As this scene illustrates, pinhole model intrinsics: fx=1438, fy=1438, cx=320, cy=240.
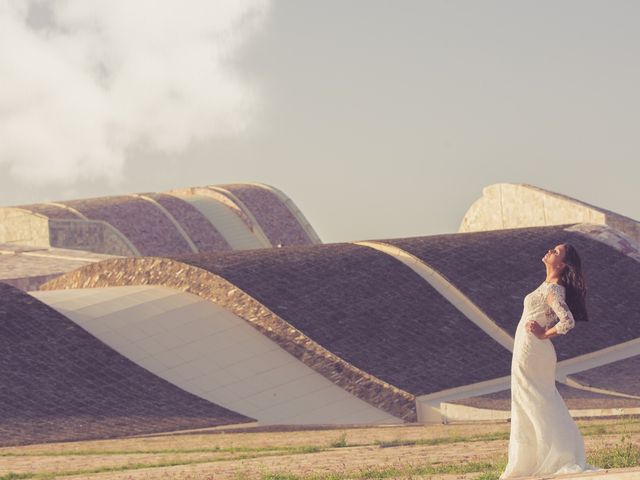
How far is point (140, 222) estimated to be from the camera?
79000mm

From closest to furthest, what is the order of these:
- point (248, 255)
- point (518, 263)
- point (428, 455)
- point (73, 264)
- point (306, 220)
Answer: point (428, 455), point (248, 255), point (518, 263), point (73, 264), point (306, 220)

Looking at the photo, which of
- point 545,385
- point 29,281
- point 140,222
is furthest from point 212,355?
point 140,222

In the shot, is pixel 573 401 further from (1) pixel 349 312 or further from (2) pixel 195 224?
(2) pixel 195 224

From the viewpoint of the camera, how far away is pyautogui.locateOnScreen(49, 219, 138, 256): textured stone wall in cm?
7388

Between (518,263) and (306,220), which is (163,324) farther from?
(306,220)

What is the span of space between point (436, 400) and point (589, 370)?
6080 mm

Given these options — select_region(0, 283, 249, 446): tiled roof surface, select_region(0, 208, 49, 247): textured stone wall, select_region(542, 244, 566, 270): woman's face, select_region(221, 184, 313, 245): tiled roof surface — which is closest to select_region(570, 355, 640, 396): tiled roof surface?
select_region(0, 283, 249, 446): tiled roof surface

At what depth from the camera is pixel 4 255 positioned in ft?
216

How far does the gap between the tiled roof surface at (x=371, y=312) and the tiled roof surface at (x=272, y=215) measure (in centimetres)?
4156

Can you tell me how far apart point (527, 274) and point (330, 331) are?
30.6ft

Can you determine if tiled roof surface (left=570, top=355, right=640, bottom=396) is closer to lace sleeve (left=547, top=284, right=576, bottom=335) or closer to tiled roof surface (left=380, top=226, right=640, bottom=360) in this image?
tiled roof surface (left=380, top=226, right=640, bottom=360)

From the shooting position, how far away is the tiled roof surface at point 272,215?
282 ft

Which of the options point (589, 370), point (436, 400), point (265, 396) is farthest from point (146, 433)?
point (589, 370)

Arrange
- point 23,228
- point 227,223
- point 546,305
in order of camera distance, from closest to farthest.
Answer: point 546,305 → point 23,228 → point 227,223
